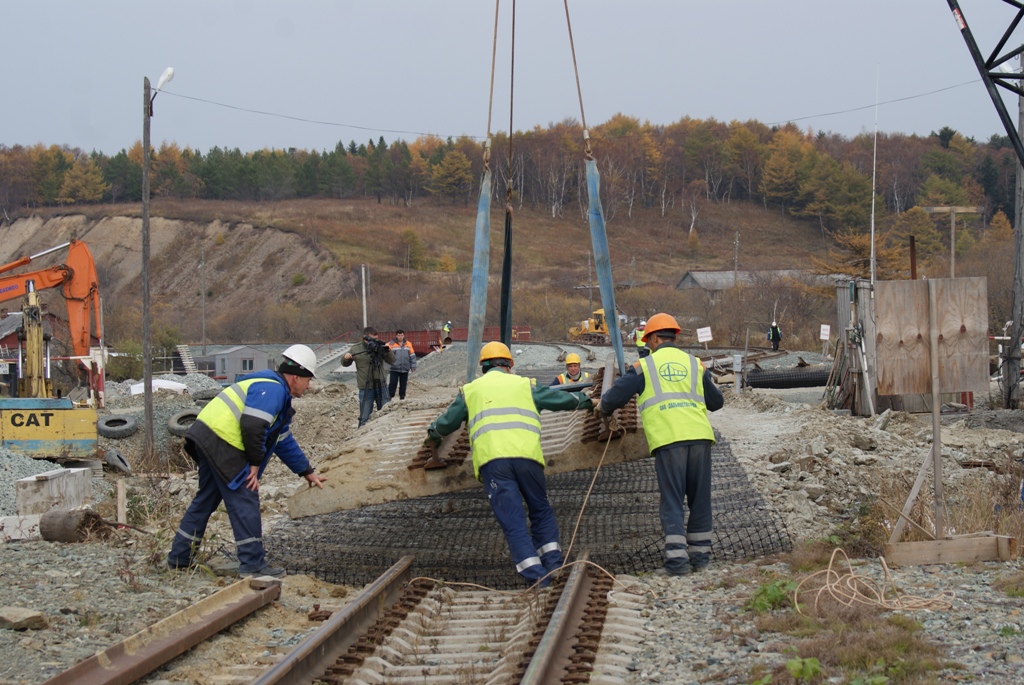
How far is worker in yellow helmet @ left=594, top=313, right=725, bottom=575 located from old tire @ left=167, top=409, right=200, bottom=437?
1438 centimetres

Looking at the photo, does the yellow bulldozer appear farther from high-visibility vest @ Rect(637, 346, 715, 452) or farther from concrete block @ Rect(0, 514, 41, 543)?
high-visibility vest @ Rect(637, 346, 715, 452)

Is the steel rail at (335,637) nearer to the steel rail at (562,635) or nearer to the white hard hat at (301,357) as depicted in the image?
the steel rail at (562,635)

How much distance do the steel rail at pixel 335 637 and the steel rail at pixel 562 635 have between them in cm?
111

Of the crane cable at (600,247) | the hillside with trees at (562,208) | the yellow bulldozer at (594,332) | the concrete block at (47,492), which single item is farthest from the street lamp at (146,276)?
the hillside with trees at (562,208)

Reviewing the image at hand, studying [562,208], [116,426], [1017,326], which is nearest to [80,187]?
[562,208]

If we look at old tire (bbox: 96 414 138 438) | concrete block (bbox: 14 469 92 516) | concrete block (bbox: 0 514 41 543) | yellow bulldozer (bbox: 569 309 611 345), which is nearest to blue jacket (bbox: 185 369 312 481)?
concrete block (bbox: 0 514 41 543)

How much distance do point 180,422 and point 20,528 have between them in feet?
41.8

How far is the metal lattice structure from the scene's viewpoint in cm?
814

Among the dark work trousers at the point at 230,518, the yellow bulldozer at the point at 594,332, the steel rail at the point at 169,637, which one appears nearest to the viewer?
the steel rail at the point at 169,637

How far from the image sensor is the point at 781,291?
64.6m

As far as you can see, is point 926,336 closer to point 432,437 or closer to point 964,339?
point 964,339

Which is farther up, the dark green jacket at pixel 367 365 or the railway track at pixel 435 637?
the dark green jacket at pixel 367 365

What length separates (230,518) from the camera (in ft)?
24.5

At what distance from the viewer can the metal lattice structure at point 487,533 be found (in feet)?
26.7
